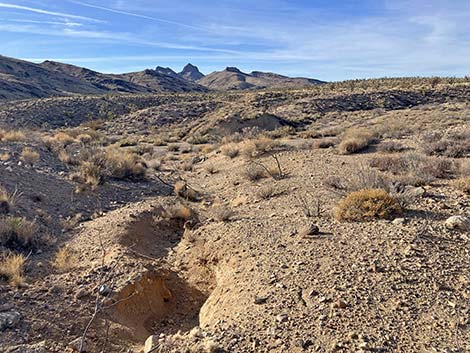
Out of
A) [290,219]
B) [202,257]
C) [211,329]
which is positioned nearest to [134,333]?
[211,329]

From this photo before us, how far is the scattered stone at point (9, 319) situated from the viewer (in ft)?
Result: 17.0

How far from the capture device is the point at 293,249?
22.1 ft

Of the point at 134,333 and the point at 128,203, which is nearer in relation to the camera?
the point at 134,333

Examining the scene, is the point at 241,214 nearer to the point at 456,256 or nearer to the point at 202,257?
the point at 202,257

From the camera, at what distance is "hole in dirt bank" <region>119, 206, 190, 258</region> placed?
845cm

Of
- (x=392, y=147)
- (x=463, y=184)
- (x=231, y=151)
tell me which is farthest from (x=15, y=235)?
(x=392, y=147)

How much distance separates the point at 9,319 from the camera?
528cm

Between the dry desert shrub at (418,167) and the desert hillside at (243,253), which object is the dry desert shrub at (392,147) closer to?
the desert hillside at (243,253)

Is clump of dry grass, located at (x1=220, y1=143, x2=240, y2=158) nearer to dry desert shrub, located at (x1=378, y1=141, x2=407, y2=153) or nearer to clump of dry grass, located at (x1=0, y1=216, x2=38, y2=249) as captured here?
dry desert shrub, located at (x1=378, y1=141, x2=407, y2=153)

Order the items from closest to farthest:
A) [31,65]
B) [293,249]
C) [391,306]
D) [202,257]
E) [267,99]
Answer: [391,306] < [293,249] < [202,257] < [267,99] < [31,65]

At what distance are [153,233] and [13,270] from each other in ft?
11.1

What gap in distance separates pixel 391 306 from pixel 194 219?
6.04 m

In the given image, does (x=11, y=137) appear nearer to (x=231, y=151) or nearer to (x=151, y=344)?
(x=231, y=151)

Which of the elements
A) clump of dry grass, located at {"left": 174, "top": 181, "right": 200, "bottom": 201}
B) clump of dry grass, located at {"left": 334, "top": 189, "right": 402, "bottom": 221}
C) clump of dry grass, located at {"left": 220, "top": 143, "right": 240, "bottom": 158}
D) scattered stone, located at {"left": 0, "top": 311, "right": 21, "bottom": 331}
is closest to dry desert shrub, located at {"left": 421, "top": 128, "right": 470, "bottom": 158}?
clump of dry grass, located at {"left": 334, "top": 189, "right": 402, "bottom": 221}
